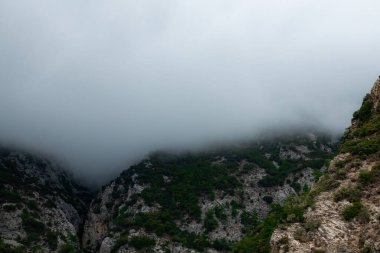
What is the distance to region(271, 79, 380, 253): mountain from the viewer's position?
38.8m

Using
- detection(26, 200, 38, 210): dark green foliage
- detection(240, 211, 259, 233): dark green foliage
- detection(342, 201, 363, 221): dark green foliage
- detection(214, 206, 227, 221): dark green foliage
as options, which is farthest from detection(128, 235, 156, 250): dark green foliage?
detection(342, 201, 363, 221): dark green foliage

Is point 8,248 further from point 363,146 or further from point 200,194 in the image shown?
point 363,146

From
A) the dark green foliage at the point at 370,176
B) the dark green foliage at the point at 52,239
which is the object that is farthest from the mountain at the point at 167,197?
the dark green foliage at the point at 370,176

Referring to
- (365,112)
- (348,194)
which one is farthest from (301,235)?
(365,112)

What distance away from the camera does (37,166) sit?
5930 inches

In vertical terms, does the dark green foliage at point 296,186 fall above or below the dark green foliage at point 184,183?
below

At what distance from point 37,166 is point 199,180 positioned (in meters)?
53.3

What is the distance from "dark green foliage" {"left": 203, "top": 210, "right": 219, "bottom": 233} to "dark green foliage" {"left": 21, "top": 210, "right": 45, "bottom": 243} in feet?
133

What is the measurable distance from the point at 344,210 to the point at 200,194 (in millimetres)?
92904

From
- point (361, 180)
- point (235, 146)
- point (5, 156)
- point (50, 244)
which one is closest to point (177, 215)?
point (50, 244)

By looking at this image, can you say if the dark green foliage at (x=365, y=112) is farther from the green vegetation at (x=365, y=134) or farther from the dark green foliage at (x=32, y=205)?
the dark green foliage at (x=32, y=205)

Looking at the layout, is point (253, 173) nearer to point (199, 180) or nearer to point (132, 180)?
point (199, 180)

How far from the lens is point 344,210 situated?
138 ft

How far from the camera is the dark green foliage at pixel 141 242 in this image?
111 metres
